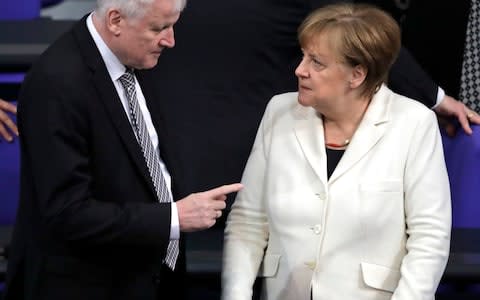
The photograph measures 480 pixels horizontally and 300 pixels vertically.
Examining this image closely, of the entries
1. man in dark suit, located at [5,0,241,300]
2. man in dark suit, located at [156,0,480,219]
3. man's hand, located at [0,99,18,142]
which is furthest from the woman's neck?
man's hand, located at [0,99,18,142]

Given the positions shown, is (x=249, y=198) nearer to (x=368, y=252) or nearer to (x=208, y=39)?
(x=368, y=252)

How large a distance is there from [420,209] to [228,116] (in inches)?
31.4

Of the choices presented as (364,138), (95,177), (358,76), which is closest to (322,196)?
(364,138)

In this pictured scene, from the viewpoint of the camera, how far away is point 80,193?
2.86 metres

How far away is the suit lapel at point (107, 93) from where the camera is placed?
2906 mm

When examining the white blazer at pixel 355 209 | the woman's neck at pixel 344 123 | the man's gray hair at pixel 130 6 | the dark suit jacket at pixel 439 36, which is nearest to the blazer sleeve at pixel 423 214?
the white blazer at pixel 355 209

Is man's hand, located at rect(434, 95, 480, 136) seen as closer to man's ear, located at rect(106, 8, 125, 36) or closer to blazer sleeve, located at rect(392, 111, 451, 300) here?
blazer sleeve, located at rect(392, 111, 451, 300)

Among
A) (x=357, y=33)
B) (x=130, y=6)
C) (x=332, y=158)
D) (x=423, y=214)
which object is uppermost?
(x=130, y=6)

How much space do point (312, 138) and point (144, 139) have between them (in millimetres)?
450

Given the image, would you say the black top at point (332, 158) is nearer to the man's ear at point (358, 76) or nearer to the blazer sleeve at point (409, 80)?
the man's ear at point (358, 76)

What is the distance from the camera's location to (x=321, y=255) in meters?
3.13

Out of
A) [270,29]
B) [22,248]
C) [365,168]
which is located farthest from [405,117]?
[22,248]

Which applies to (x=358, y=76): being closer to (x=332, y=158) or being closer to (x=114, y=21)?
(x=332, y=158)

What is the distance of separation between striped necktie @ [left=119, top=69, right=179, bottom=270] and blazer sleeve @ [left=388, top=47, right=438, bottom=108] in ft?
2.70
